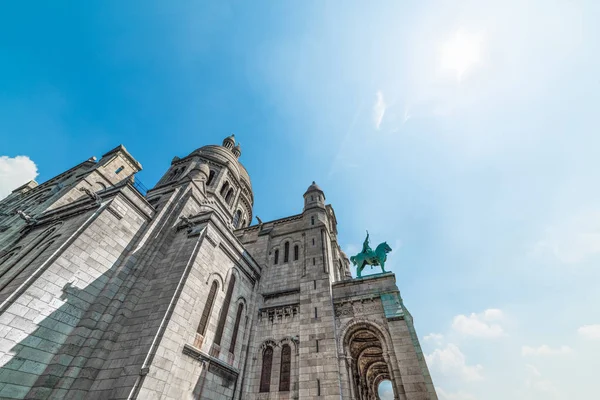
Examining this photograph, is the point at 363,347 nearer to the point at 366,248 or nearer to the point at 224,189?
the point at 366,248

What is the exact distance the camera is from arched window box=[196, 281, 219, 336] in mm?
13549

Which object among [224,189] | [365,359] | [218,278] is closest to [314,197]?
[224,189]

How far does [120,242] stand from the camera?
538 inches

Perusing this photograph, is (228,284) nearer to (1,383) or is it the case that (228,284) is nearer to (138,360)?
(138,360)

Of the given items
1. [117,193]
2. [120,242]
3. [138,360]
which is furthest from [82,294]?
[117,193]

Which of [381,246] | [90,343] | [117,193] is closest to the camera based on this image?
[90,343]

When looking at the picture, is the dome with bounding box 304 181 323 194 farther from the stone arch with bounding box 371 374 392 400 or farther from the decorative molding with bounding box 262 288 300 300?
the stone arch with bounding box 371 374 392 400

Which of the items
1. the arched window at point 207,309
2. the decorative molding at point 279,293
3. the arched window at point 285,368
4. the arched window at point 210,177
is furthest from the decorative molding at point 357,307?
the arched window at point 210,177

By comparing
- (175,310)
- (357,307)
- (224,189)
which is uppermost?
(224,189)

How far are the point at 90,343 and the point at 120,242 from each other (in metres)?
4.88

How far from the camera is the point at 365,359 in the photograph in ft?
76.0

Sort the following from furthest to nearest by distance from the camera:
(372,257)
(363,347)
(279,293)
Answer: (372,257) → (363,347) → (279,293)

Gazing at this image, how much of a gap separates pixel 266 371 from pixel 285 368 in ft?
4.03

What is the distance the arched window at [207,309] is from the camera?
1355 centimetres
